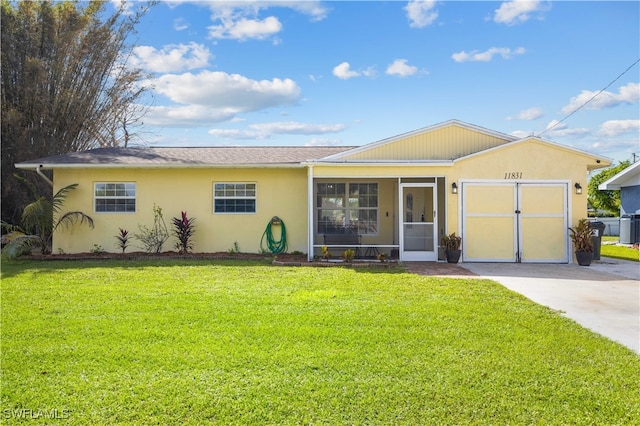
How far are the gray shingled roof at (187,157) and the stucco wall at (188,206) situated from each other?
0.38 metres

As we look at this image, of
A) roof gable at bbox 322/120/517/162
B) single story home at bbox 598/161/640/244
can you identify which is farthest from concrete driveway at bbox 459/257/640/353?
single story home at bbox 598/161/640/244

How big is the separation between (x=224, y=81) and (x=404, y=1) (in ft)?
24.4

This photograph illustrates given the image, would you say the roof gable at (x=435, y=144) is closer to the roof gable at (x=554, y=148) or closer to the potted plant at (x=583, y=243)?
the roof gable at (x=554, y=148)

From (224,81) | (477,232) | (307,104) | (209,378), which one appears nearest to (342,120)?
(307,104)

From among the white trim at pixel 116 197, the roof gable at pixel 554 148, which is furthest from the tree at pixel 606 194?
the white trim at pixel 116 197

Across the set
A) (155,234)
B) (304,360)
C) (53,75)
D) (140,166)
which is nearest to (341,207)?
(155,234)

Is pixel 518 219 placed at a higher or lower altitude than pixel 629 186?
lower

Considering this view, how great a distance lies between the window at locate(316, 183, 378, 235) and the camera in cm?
1326

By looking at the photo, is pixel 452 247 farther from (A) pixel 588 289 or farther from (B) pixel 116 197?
(B) pixel 116 197

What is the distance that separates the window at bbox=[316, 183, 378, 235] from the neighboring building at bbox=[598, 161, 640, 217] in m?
13.2

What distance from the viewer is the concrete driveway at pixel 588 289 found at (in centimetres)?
570

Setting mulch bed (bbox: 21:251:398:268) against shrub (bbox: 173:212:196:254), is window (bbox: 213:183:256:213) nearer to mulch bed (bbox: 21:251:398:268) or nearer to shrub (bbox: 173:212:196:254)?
shrub (bbox: 173:212:196:254)

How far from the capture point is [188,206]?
41.5 ft

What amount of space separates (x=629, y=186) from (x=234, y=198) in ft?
59.4
